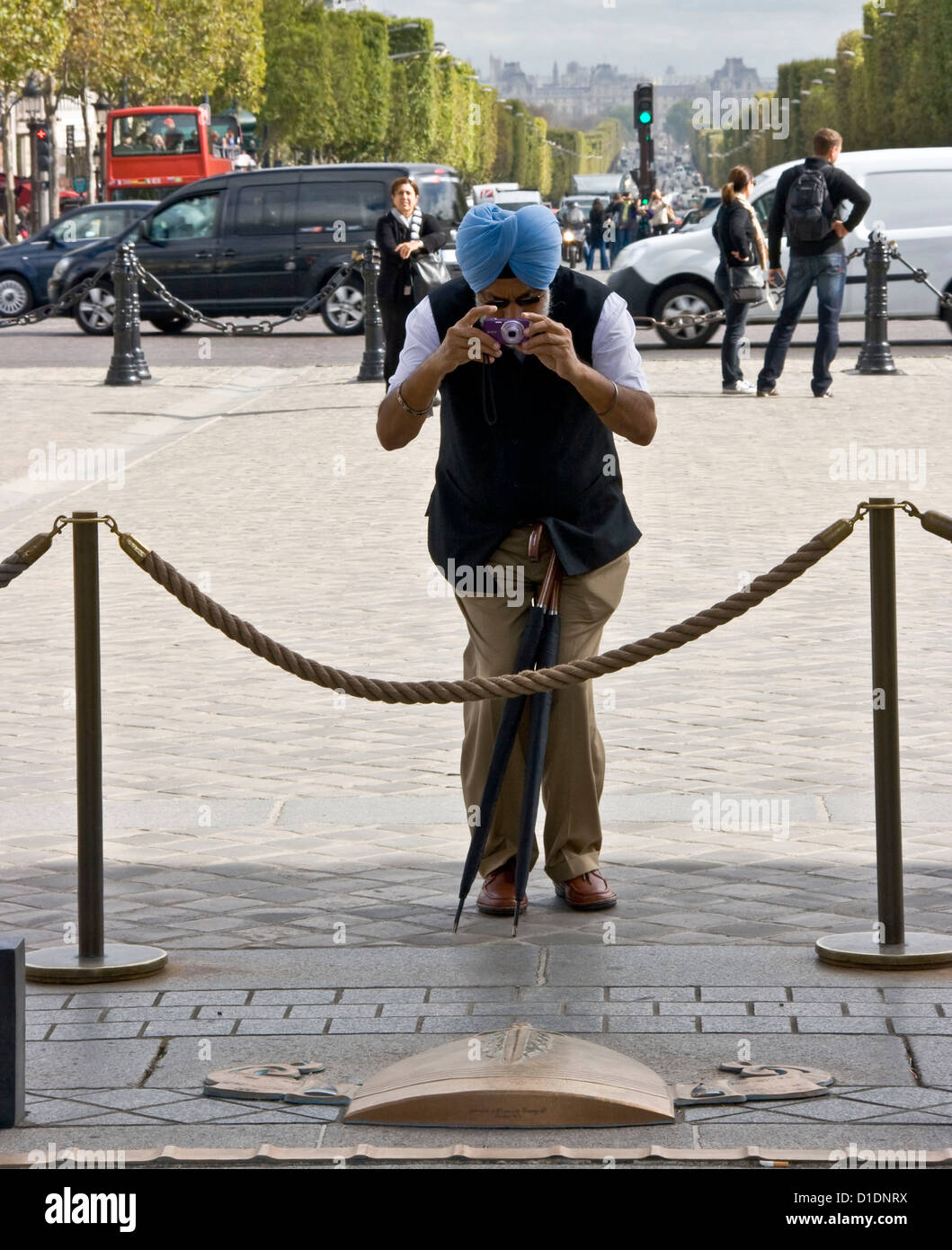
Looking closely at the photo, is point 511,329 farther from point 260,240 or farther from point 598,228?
point 598,228

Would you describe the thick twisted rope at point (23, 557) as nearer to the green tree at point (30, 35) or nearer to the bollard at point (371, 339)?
the bollard at point (371, 339)

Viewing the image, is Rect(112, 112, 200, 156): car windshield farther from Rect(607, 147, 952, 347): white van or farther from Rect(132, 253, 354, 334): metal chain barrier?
Rect(607, 147, 952, 347): white van

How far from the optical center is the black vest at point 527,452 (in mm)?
4727

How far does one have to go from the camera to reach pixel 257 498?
1207 centimetres

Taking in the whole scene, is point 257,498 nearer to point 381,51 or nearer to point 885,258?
point 885,258

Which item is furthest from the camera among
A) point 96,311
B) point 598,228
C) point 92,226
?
point 598,228

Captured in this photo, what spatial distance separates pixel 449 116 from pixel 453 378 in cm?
9864

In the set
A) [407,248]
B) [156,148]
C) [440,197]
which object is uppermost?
[156,148]

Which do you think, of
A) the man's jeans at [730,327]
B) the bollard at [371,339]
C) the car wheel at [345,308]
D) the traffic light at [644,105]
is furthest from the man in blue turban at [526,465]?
the traffic light at [644,105]

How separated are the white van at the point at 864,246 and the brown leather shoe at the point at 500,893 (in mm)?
17262

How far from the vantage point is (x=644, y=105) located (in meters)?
43.4

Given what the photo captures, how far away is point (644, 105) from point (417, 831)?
3949 centimetres

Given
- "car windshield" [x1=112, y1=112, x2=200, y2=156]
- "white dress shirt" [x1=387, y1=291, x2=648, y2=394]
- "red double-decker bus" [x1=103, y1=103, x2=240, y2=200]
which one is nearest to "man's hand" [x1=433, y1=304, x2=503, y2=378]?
"white dress shirt" [x1=387, y1=291, x2=648, y2=394]

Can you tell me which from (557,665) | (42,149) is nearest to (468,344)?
(557,665)
